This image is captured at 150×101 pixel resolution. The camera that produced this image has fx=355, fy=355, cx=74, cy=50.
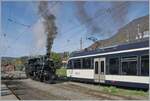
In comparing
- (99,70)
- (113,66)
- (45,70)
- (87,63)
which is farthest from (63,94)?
(45,70)

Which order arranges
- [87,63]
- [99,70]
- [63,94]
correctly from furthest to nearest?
[87,63] → [99,70] → [63,94]

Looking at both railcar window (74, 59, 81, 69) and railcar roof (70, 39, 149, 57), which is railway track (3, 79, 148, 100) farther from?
railcar window (74, 59, 81, 69)

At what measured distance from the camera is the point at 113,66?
73.5ft

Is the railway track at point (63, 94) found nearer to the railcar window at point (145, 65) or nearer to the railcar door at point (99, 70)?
the railcar door at point (99, 70)

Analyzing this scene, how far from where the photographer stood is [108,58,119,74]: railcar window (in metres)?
21.9

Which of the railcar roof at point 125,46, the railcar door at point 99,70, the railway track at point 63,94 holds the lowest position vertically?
the railway track at point 63,94

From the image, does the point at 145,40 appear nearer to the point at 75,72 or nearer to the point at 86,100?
the point at 86,100

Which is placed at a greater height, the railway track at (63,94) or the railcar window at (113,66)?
the railcar window at (113,66)

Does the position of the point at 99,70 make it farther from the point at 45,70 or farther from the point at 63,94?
the point at 45,70

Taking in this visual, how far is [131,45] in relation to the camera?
20.5 m

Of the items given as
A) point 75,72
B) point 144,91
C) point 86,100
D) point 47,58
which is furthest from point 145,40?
point 47,58

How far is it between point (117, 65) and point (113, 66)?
1.92 ft

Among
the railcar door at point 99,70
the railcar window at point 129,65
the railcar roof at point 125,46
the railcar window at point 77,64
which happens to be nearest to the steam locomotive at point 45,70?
the railcar window at point 77,64

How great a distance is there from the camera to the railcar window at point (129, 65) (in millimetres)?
19856
